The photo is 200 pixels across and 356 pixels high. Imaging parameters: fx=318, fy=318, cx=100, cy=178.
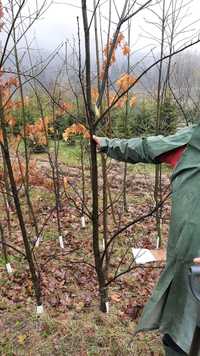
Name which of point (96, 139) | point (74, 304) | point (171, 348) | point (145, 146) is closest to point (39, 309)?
point (74, 304)

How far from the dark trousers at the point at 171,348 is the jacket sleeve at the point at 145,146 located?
1.21m

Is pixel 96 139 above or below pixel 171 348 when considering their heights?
above

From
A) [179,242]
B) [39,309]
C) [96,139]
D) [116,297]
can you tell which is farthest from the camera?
[116,297]

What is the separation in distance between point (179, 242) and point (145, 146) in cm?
68

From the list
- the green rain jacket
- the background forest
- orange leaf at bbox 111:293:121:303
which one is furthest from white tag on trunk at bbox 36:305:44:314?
the green rain jacket

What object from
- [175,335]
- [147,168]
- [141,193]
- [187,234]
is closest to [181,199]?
[187,234]

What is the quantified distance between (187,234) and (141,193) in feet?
17.8

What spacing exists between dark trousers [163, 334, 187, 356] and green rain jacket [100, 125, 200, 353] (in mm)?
160

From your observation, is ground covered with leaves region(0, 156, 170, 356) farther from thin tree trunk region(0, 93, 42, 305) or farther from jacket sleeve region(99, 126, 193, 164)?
jacket sleeve region(99, 126, 193, 164)

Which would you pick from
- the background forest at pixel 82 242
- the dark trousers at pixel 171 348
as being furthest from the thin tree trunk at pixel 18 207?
the dark trousers at pixel 171 348

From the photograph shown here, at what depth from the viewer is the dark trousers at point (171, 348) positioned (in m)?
2.11

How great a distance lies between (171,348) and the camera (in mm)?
2145

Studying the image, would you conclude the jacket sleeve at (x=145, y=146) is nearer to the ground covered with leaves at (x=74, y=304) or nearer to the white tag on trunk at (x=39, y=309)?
the ground covered with leaves at (x=74, y=304)

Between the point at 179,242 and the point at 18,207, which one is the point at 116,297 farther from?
the point at 179,242
